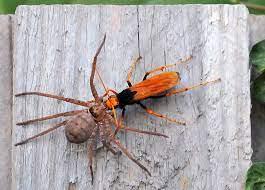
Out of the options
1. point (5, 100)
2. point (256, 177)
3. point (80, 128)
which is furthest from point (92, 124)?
point (256, 177)

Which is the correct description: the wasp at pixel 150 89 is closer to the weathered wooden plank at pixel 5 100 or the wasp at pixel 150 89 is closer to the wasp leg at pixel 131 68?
the wasp leg at pixel 131 68

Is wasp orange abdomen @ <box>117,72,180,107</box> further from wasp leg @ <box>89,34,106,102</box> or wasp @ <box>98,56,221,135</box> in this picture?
wasp leg @ <box>89,34,106,102</box>

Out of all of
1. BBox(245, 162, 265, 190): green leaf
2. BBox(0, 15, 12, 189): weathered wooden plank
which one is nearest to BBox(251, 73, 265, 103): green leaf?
BBox(245, 162, 265, 190): green leaf

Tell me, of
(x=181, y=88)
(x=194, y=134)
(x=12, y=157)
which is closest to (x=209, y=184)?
(x=194, y=134)

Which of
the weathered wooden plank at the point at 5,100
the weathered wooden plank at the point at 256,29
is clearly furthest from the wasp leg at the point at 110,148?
the weathered wooden plank at the point at 256,29

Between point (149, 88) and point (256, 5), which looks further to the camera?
point (256, 5)

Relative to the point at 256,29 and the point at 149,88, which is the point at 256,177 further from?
the point at 256,29
